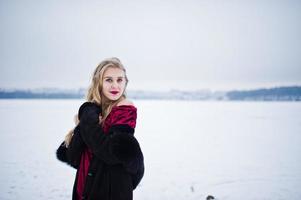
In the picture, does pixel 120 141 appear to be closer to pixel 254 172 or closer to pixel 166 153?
pixel 254 172

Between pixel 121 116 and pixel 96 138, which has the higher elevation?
pixel 121 116

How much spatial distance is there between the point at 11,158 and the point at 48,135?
432 centimetres

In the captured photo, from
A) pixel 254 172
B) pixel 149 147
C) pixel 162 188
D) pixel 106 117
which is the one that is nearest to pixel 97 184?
pixel 106 117

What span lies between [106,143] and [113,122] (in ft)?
0.47

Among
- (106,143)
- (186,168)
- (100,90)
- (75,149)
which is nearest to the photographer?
(106,143)

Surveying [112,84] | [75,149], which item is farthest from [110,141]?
[112,84]

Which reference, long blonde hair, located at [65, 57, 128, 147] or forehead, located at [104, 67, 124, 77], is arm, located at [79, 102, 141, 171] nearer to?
long blonde hair, located at [65, 57, 128, 147]

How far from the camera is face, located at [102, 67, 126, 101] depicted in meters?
1.76

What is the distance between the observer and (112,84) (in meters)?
1.76

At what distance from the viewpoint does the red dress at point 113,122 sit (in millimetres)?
1604

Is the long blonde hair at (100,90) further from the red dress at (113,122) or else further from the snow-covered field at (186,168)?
the snow-covered field at (186,168)

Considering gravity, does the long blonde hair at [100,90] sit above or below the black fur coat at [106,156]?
above

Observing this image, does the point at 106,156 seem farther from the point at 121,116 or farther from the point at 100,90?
the point at 100,90

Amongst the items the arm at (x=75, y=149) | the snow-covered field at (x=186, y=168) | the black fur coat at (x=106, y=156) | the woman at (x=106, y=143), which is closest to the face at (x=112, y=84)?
the woman at (x=106, y=143)
